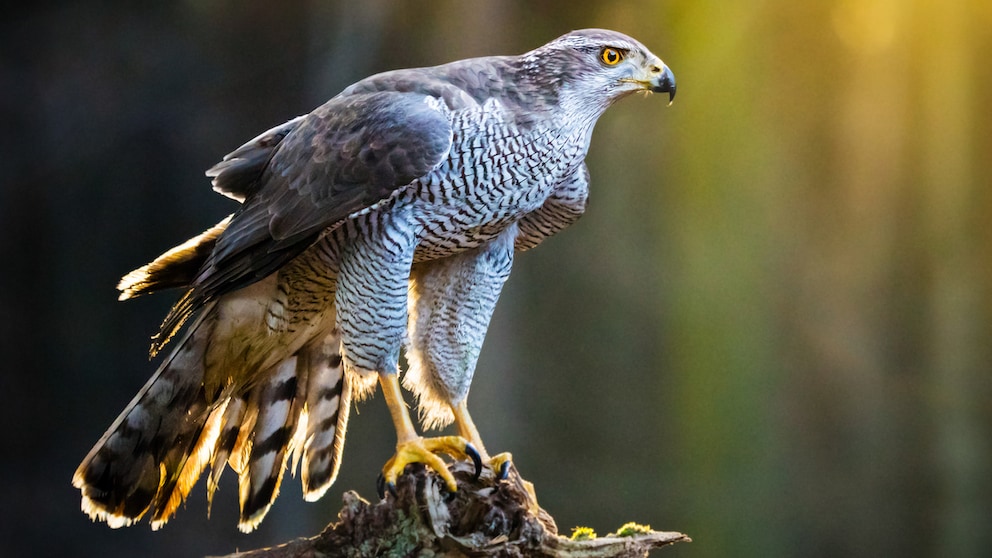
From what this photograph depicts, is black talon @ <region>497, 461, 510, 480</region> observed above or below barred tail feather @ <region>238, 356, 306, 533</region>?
above

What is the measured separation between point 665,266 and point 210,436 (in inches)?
74.1

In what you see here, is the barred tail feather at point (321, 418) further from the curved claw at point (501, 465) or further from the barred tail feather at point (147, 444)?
the curved claw at point (501, 465)

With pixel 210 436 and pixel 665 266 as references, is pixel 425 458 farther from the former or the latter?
pixel 665 266

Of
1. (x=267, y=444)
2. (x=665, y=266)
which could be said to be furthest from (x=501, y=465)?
(x=665, y=266)

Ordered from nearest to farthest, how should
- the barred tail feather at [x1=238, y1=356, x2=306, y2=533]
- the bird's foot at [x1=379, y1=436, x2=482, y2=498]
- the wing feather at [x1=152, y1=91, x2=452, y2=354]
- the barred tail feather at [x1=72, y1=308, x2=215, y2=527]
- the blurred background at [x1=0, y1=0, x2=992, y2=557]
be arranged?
the wing feather at [x1=152, y1=91, x2=452, y2=354] → the bird's foot at [x1=379, y1=436, x2=482, y2=498] → the barred tail feather at [x1=72, y1=308, x2=215, y2=527] → the barred tail feather at [x1=238, y1=356, x2=306, y2=533] → the blurred background at [x1=0, y1=0, x2=992, y2=557]

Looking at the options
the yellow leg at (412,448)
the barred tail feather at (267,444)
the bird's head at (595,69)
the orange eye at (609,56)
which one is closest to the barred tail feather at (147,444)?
the barred tail feather at (267,444)

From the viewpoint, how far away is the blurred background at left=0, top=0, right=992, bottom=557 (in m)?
3.15

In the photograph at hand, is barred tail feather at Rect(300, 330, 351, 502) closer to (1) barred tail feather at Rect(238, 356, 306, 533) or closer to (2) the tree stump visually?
(1) barred tail feather at Rect(238, 356, 306, 533)

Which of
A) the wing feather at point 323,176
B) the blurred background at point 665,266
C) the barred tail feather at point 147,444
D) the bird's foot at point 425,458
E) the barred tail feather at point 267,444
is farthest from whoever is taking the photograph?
the blurred background at point 665,266

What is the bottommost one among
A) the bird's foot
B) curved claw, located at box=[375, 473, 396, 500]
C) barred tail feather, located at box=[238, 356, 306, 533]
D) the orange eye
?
barred tail feather, located at box=[238, 356, 306, 533]

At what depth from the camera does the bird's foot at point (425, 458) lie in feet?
6.41

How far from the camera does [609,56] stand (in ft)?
6.57

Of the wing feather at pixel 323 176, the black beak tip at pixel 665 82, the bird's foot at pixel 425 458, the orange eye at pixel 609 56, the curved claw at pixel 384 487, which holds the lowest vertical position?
the curved claw at pixel 384 487

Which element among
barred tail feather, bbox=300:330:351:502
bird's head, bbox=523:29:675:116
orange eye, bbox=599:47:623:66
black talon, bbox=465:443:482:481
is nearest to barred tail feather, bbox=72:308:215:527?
barred tail feather, bbox=300:330:351:502
